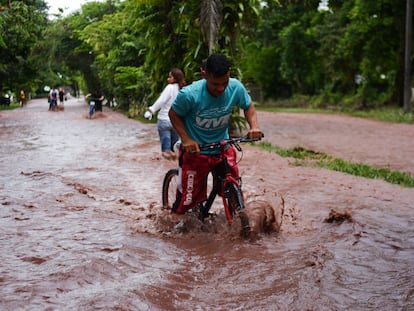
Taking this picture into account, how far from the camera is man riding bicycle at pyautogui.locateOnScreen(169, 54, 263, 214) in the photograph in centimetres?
454

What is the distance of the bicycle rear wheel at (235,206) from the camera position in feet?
15.9

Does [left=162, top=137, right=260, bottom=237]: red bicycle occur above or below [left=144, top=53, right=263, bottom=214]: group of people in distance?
below

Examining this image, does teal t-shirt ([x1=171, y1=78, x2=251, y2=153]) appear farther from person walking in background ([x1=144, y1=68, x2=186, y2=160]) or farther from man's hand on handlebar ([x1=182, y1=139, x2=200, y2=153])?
person walking in background ([x1=144, y1=68, x2=186, y2=160])

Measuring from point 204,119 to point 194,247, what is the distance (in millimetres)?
1188

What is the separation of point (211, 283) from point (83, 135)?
13.2 metres

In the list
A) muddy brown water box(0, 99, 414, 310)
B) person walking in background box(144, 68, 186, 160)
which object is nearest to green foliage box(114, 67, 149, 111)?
person walking in background box(144, 68, 186, 160)

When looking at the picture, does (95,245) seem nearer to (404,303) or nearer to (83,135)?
(404,303)

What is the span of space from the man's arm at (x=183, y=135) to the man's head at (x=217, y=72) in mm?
412

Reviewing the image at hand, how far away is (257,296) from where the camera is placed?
374 centimetres

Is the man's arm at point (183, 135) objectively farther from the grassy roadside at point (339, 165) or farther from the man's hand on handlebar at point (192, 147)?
the grassy roadside at point (339, 165)

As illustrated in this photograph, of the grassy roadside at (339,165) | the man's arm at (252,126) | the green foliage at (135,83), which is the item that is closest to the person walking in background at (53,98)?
the green foliage at (135,83)

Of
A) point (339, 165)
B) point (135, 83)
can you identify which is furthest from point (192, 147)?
point (135, 83)

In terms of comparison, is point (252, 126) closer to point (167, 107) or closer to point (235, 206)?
point (235, 206)

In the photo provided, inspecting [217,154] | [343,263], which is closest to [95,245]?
[217,154]
